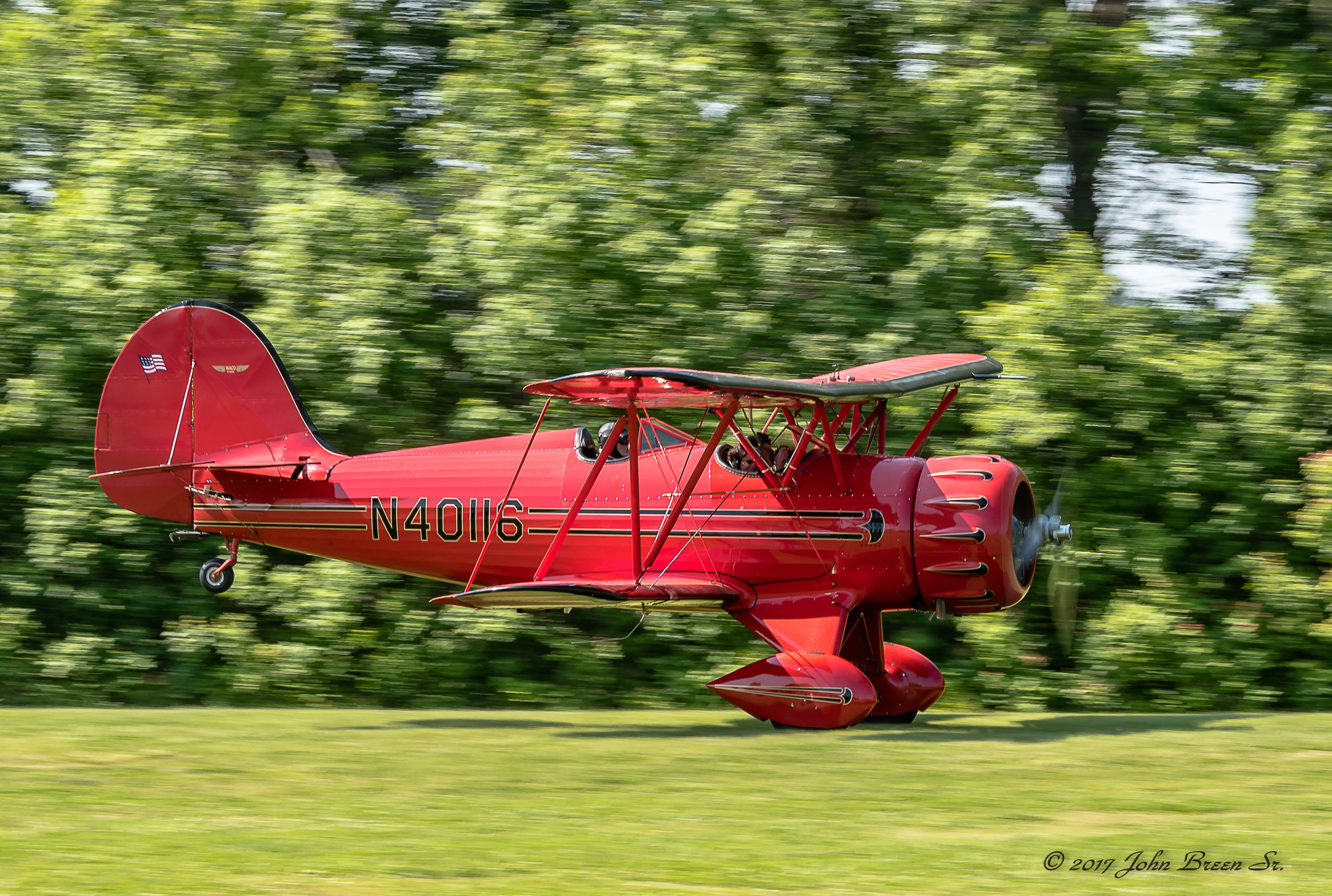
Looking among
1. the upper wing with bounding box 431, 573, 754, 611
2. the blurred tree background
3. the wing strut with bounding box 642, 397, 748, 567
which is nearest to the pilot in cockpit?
the wing strut with bounding box 642, 397, 748, 567

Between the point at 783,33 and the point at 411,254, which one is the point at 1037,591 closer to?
the point at 783,33

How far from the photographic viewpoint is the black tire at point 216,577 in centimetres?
1306

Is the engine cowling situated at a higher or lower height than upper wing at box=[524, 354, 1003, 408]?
lower

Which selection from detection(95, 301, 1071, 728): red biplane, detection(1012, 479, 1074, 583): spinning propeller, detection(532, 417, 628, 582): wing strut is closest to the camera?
detection(95, 301, 1071, 728): red biplane

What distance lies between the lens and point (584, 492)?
11336 mm

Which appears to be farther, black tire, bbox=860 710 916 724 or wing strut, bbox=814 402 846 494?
black tire, bbox=860 710 916 724

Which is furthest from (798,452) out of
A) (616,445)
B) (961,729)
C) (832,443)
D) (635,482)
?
(961,729)

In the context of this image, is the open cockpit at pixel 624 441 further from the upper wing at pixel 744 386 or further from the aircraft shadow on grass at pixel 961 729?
the aircraft shadow on grass at pixel 961 729

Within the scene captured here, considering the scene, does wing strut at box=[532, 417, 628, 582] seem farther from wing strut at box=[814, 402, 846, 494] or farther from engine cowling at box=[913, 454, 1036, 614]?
engine cowling at box=[913, 454, 1036, 614]

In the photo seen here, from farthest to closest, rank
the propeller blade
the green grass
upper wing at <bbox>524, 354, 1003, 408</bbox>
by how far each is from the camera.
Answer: the propeller blade, upper wing at <bbox>524, 354, 1003, 408</bbox>, the green grass

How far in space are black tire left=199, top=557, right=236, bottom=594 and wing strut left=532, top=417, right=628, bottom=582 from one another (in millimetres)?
3489

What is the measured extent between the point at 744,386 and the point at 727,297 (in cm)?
522

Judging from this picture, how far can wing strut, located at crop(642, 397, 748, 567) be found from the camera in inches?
419

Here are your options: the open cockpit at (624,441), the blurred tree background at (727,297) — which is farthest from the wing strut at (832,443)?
the blurred tree background at (727,297)
